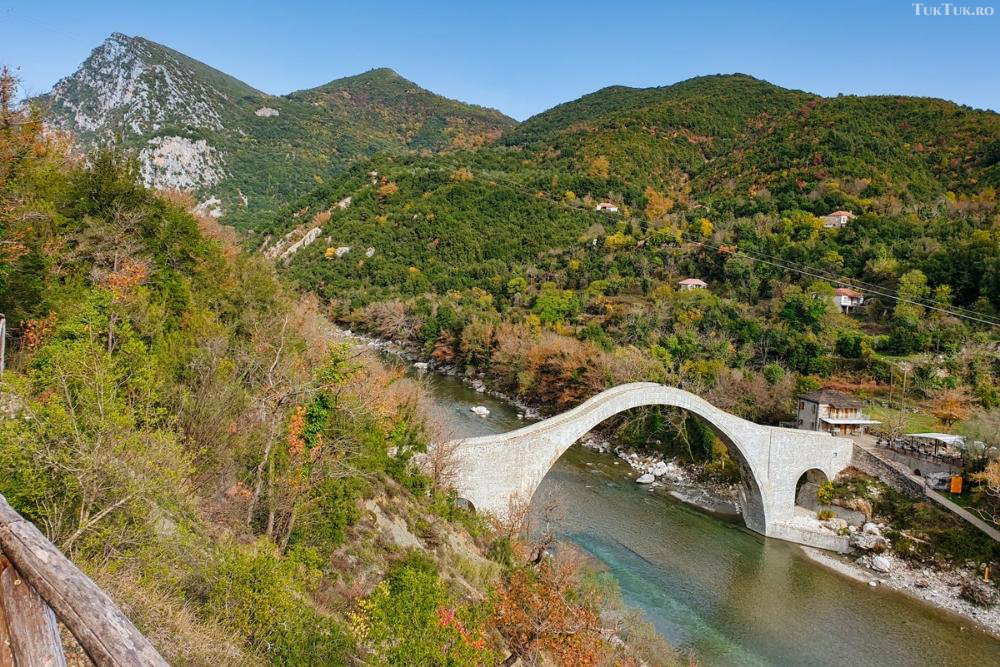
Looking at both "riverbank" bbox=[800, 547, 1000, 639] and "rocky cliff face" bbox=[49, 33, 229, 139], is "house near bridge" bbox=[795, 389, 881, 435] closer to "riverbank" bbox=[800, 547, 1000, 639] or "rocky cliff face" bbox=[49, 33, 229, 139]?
"riverbank" bbox=[800, 547, 1000, 639]

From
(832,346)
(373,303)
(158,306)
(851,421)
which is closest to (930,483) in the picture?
(851,421)

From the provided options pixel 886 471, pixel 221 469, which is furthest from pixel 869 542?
pixel 221 469

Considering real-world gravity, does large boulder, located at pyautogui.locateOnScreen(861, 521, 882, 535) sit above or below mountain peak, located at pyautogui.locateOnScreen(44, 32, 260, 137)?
below

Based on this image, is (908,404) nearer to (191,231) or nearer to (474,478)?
(474,478)

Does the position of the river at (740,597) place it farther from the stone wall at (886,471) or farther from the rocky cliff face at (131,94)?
the rocky cliff face at (131,94)

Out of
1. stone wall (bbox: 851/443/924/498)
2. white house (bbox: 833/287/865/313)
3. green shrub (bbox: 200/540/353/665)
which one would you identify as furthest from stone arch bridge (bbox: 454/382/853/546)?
white house (bbox: 833/287/865/313)

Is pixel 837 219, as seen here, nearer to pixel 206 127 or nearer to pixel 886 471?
pixel 886 471
